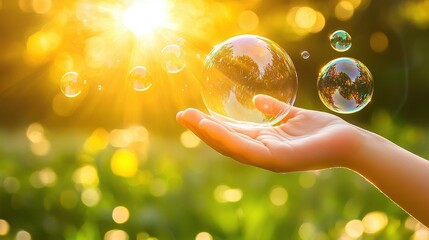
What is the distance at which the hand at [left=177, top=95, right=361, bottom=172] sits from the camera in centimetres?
220

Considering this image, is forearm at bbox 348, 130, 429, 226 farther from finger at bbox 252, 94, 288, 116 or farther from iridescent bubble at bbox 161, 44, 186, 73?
iridescent bubble at bbox 161, 44, 186, 73

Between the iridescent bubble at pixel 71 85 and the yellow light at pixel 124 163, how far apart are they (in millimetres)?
772

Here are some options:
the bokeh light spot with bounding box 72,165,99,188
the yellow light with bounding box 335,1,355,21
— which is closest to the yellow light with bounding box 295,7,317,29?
the yellow light with bounding box 335,1,355,21

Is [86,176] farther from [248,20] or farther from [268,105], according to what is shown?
[248,20]

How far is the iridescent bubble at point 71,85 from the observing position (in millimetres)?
3881

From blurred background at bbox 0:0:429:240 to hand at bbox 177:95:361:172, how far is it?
1.22 m

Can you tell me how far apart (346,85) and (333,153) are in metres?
1.08

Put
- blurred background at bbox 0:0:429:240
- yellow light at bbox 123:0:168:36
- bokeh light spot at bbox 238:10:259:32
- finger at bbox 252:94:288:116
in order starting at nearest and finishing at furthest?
finger at bbox 252:94:288:116 → blurred background at bbox 0:0:429:240 → yellow light at bbox 123:0:168:36 → bokeh light spot at bbox 238:10:259:32

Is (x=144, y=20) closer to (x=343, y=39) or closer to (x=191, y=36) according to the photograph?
(x=191, y=36)

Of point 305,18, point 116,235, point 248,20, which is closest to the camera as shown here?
point 116,235

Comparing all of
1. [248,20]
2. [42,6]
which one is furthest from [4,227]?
[42,6]

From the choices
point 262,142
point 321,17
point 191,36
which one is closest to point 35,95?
point 191,36

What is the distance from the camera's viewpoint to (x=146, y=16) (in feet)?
22.9

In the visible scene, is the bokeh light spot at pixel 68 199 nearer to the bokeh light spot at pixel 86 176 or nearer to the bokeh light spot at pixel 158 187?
the bokeh light spot at pixel 86 176
